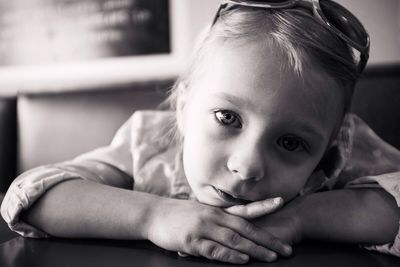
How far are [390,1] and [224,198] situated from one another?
737 mm

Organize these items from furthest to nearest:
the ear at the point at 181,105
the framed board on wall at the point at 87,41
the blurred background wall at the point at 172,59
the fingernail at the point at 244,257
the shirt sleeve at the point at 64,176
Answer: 1. the framed board on wall at the point at 87,41
2. the blurred background wall at the point at 172,59
3. the ear at the point at 181,105
4. the shirt sleeve at the point at 64,176
5. the fingernail at the point at 244,257

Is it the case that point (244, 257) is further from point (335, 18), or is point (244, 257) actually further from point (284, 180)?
point (335, 18)

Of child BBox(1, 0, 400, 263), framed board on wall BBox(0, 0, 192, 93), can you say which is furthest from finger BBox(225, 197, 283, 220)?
framed board on wall BBox(0, 0, 192, 93)

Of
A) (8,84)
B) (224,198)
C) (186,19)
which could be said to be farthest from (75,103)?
(224,198)

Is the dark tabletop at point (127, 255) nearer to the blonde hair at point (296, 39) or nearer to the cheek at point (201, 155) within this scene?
the cheek at point (201, 155)

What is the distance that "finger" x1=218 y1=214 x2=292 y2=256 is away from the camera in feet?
1.39

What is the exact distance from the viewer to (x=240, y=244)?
0.42m

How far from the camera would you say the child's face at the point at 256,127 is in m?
0.45

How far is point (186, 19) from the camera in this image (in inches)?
45.0

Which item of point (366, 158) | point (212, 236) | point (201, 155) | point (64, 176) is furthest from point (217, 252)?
point (366, 158)

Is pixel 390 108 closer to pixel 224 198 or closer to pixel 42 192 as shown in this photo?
pixel 224 198

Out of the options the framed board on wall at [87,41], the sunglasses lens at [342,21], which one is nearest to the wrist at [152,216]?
the sunglasses lens at [342,21]

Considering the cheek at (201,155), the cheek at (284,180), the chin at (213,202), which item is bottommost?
the chin at (213,202)

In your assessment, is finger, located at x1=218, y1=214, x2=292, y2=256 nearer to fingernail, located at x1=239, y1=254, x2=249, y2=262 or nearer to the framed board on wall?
fingernail, located at x1=239, y1=254, x2=249, y2=262
